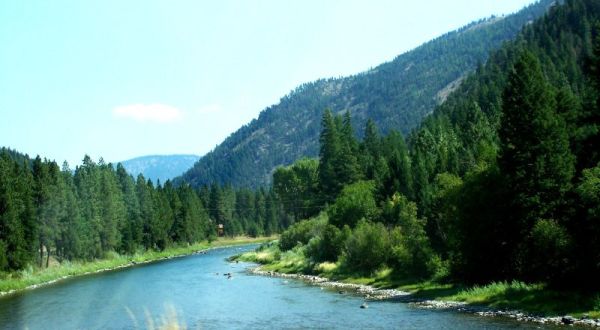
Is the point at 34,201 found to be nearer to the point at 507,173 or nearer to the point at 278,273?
the point at 278,273

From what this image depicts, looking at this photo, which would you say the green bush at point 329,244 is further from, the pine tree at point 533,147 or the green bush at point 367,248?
→ the pine tree at point 533,147

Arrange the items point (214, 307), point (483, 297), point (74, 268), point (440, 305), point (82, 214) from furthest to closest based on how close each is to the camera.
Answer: point (82, 214) < point (74, 268) < point (214, 307) < point (440, 305) < point (483, 297)

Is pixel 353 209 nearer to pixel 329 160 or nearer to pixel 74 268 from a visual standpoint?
pixel 329 160

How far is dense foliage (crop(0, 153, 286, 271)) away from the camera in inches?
3533

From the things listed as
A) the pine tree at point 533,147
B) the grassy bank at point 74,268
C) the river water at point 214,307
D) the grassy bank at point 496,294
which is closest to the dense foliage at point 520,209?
the pine tree at point 533,147

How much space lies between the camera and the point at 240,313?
175ft

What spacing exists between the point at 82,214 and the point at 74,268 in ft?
66.9

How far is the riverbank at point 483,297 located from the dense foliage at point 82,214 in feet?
141

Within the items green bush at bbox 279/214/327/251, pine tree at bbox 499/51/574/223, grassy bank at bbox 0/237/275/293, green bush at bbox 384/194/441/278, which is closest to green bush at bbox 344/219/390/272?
green bush at bbox 384/194/441/278

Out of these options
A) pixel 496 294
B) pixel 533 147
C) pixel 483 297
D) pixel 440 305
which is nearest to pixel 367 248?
pixel 440 305

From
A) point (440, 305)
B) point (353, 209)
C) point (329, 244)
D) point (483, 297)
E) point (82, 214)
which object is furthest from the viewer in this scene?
point (82, 214)

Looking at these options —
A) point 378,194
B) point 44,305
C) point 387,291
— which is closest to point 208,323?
point 387,291

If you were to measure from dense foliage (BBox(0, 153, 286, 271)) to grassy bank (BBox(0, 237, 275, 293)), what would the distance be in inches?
72.4

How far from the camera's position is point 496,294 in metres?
47.2
